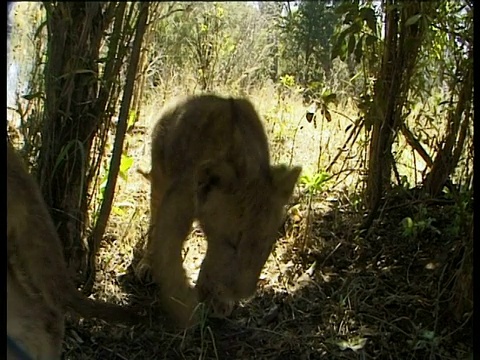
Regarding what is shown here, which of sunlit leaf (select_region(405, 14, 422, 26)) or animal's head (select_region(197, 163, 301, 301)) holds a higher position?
sunlit leaf (select_region(405, 14, 422, 26))

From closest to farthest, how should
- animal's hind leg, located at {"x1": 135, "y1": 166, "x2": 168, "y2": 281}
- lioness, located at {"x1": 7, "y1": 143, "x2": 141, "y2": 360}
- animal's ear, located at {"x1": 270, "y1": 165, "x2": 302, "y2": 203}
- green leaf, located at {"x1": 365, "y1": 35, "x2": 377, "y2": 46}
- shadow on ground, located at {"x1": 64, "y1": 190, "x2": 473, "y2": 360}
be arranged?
lioness, located at {"x1": 7, "y1": 143, "x2": 141, "y2": 360}, shadow on ground, located at {"x1": 64, "y1": 190, "x2": 473, "y2": 360}, animal's hind leg, located at {"x1": 135, "y1": 166, "x2": 168, "y2": 281}, green leaf, located at {"x1": 365, "y1": 35, "x2": 377, "y2": 46}, animal's ear, located at {"x1": 270, "y1": 165, "x2": 302, "y2": 203}

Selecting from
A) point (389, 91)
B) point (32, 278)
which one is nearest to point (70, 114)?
point (32, 278)

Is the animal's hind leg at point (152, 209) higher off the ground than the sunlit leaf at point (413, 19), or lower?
lower

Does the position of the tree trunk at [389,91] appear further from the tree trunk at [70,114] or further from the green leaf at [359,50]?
the tree trunk at [70,114]

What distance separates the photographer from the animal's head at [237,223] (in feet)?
11.9

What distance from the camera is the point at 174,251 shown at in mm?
3740

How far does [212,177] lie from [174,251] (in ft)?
1.21

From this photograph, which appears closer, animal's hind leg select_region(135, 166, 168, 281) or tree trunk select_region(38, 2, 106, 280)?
tree trunk select_region(38, 2, 106, 280)

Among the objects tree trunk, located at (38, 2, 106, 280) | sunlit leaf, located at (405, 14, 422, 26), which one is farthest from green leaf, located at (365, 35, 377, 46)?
tree trunk, located at (38, 2, 106, 280)

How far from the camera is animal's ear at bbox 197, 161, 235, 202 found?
12.4 feet

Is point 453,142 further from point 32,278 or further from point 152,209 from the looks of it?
point 32,278

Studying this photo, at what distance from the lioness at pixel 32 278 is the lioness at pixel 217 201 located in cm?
49

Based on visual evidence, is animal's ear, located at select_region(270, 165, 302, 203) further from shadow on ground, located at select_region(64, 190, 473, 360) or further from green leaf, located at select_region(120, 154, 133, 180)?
green leaf, located at select_region(120, 154, 133, 180)

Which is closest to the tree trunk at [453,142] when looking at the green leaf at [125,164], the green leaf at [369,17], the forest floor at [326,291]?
the forest floor at [326,291]
